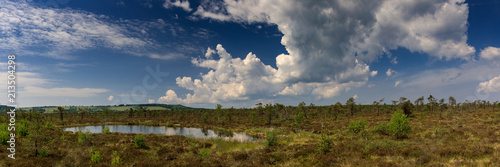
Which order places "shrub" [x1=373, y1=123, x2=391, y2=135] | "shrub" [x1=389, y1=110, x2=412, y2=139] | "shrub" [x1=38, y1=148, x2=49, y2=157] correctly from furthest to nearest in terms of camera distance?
"shrub" [x1=373, y1=123, x2=391, y2=135] < "shrub" [x1=389, y1=110, x2=412, y2=139] < "shrub" [x1=38, y1=148, x2=49, y2=157]

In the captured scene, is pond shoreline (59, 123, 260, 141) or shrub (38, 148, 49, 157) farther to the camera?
pond shoreline (59, 123, 260, 141)

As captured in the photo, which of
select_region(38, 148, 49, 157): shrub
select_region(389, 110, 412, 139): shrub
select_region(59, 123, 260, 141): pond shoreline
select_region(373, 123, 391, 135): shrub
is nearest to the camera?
select_region(38, 148, 49, 157): shrub

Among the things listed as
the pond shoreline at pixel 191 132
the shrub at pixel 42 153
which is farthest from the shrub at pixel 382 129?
the shrub at pixel 42 153

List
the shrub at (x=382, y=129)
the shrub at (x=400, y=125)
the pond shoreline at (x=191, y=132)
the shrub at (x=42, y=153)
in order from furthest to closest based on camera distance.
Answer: the pond shoreline at (x=191, y=132)
the shrub at (x=382, y=129)
the shrub at (x=400, y=125)
the shrub at (x=42, y=153)

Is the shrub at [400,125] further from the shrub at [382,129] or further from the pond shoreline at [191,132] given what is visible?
the pond shoreline at [191,132]

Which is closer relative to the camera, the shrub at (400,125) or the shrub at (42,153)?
the shrub at (42,153)

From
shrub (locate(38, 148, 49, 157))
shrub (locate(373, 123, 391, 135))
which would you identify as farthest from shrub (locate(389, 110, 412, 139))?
shrub (locate(38, 148, 49, 157))

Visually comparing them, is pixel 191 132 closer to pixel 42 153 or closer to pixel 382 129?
pixel 42 153

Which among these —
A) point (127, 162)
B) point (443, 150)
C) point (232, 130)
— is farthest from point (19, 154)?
point (232, 130)

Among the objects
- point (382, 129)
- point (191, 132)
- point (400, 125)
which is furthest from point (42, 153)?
point (382, 129)

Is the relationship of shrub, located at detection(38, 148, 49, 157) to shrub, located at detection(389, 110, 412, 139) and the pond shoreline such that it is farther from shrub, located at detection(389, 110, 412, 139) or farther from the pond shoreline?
shrub, located at detection(389, 110, 412, 139)

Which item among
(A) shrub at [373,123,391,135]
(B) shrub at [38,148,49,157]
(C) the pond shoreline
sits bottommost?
(C) the pond shoreline

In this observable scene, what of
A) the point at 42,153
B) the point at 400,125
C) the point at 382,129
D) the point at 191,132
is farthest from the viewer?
the point at 191,132

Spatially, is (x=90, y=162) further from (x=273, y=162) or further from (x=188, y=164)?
(x=273, y=162)
